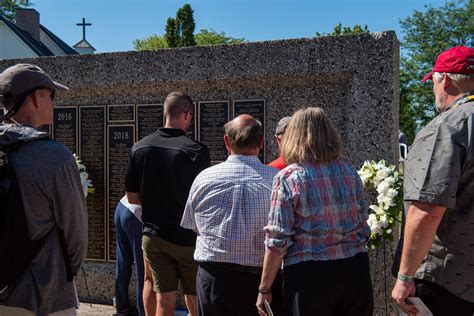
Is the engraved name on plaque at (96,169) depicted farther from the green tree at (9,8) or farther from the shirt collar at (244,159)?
the green tree at (9,8)

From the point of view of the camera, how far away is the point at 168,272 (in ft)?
13.7

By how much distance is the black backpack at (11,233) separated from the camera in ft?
7.88

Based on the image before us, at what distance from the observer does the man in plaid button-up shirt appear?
3.05 metres

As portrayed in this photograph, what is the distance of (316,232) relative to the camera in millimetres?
2744

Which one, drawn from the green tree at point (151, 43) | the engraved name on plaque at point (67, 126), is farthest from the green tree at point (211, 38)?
the engraved name on plaque at point (67, 126)

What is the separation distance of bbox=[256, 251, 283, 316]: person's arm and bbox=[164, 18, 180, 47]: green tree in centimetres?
3747

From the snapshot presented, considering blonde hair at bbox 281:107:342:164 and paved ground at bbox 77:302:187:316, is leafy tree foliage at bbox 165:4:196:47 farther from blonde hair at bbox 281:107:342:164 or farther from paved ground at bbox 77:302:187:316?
blonde hair at bbox 281:107:342:164

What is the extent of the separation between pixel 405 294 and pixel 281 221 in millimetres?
675

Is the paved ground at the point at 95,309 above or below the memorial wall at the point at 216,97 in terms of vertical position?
below

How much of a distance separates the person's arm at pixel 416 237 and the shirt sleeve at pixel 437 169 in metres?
0.05

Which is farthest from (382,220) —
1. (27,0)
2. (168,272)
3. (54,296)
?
(27,0)

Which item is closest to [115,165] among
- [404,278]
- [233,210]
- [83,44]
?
[233,210]

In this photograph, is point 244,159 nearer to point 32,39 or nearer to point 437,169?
point 437,169

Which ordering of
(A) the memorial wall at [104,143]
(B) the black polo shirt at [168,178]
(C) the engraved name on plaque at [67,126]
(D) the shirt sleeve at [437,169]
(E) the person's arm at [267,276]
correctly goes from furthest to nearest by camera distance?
(C) the engraved name on plaque at [67,126]
(A) the memorial wall at [104,143]
(B) the black polo shirt at [168,178]
(E) the person's arm at [267,276]
(D) the shirt sleeve at [437,169]
